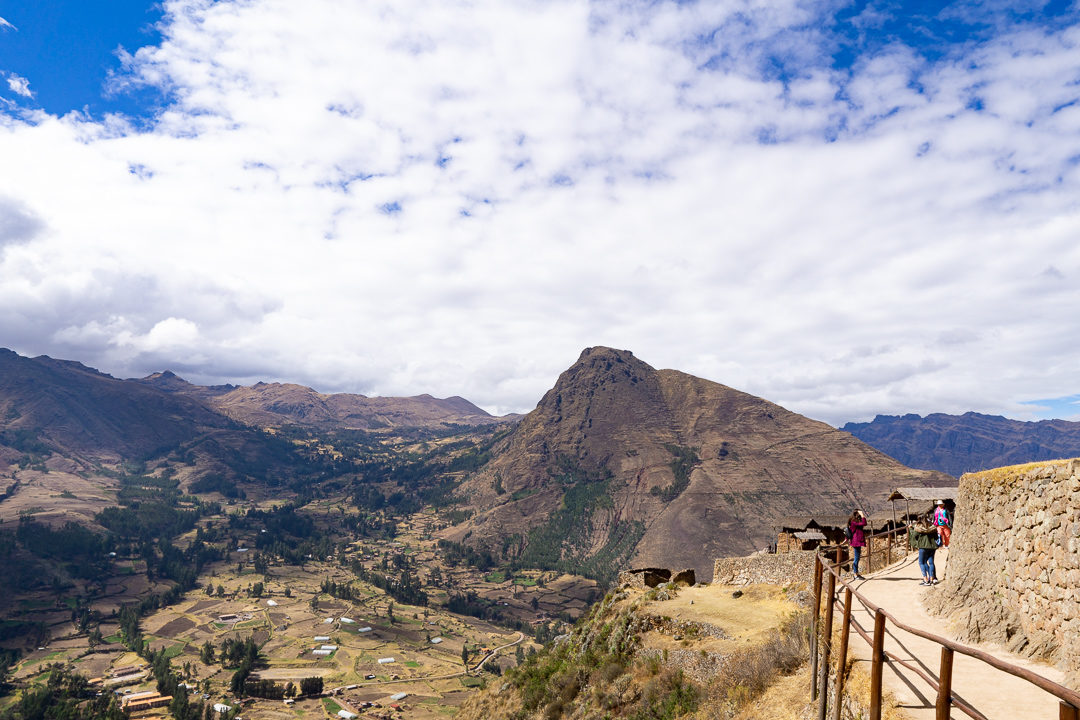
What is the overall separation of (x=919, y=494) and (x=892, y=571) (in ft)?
52.3

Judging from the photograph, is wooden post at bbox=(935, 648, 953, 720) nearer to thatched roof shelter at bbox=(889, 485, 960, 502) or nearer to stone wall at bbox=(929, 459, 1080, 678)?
stone wall at bbox=(929, 459, 1080, 678)

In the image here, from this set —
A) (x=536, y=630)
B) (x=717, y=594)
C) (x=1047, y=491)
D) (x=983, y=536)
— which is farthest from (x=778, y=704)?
(x=536, y=630)

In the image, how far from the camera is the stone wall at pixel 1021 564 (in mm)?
11945

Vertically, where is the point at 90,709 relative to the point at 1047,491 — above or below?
below

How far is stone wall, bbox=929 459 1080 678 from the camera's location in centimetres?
1195

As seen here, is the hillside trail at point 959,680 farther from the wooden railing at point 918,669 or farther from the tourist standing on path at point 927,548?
the tourist standing on path at point 927,548

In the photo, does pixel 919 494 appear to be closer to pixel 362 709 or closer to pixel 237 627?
pixel 362 709

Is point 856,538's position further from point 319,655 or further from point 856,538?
point 319,655

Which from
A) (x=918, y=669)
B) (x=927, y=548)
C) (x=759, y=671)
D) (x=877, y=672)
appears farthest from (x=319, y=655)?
(x=877, y=672)

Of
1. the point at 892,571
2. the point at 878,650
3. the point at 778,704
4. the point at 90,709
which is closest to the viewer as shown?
the point at 878,650

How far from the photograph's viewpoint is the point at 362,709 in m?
127

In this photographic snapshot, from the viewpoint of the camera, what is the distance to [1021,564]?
13914mm

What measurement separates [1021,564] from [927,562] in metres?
7.17

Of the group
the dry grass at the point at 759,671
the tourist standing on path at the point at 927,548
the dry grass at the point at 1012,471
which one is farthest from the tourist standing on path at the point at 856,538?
the dry grass at the point at 1012,471
